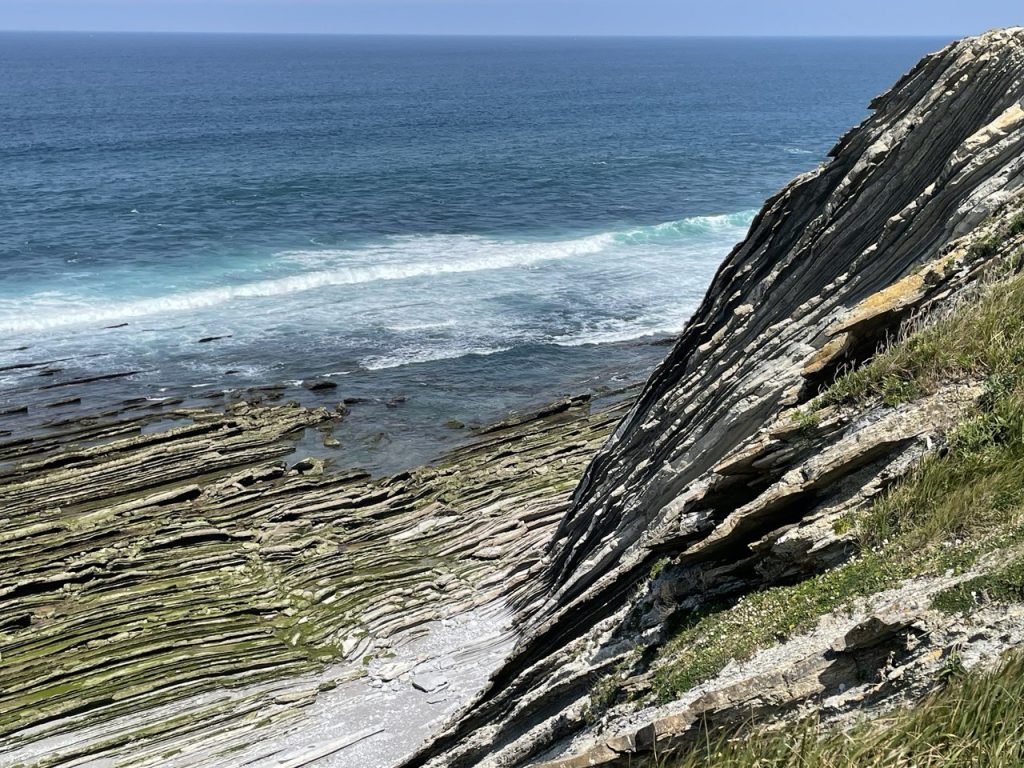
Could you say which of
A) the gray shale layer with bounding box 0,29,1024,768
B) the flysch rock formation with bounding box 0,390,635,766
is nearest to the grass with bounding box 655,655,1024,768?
the gray shale layer with bounding box 0,29,1024,768

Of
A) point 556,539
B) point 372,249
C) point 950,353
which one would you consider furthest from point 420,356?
point 950,353

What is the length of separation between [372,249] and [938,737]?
191ft

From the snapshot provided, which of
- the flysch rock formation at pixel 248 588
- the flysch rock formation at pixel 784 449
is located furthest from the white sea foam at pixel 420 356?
the flysch rock formation at pixel 784 449

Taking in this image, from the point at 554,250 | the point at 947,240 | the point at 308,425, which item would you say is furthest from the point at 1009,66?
the point at 554,250

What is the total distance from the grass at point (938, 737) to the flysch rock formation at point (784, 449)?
0.46 metres

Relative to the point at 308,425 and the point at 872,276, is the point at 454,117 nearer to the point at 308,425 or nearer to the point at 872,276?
the point at 308,425

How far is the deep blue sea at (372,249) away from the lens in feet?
140

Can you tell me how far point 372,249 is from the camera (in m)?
62.9

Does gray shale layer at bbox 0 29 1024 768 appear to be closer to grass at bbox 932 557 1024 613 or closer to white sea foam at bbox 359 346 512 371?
grass at bbox 932 557 1024 613

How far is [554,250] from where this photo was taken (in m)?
63.7

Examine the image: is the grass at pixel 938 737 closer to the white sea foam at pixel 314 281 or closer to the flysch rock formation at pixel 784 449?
the flysch rock formation at pixel 784 449

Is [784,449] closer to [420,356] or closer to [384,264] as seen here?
[420,356]

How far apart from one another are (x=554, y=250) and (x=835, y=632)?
183 ft

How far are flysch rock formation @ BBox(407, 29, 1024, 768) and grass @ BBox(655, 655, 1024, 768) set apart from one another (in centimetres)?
46
